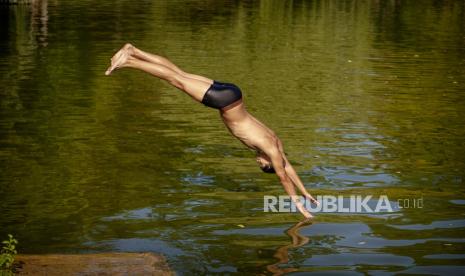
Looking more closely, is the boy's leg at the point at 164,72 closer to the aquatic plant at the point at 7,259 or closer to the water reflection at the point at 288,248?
the water reflection at the point at 288,248

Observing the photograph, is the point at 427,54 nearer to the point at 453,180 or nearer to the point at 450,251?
the point at 453,180

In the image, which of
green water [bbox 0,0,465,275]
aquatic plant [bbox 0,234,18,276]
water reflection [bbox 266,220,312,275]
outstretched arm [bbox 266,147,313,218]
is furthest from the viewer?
outstretched arm [bbox 266,147,313,218]

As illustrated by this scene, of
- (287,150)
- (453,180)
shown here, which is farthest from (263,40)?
(453,180)

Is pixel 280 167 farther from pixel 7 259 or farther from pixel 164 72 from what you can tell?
pixel 7 259

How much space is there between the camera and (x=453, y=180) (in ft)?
52.8

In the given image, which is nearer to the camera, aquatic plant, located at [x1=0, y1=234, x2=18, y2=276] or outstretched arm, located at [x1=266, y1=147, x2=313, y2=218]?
aquatic plant, located at [x1=0, y1=234, x2=18, y2=276]

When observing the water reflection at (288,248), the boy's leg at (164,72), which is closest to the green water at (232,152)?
the water reflection at (288,248)

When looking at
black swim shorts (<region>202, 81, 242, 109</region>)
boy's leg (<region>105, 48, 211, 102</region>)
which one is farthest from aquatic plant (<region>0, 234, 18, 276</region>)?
black swim shorts (<region>202, 81, 242, 109</region>)

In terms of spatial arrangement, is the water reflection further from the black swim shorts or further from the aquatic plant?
the aquatic plant

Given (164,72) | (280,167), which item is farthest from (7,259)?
(280,167)

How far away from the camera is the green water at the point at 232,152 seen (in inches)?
483

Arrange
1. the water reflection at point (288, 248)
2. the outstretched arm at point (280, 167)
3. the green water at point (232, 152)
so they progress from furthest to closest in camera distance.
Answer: the outstretched arm at point (280, 167), the green water at point (232, 152), the water reflection at point (288, 248)

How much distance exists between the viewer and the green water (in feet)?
40.2

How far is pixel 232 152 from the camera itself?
18.7 m
